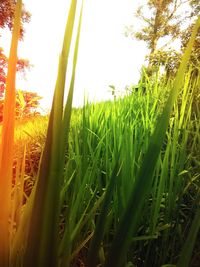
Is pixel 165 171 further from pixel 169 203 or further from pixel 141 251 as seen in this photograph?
pixel 141 251

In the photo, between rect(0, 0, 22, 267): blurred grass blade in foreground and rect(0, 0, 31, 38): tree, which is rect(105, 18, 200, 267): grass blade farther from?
rect(0, 0, 31, 38): tree

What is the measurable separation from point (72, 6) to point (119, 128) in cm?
77

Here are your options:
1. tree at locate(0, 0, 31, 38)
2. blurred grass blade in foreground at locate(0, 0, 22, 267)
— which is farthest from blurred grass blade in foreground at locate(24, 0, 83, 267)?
tree at locate(0, 0, 31, 38)

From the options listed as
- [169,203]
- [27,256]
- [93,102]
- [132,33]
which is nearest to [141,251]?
[169,203]

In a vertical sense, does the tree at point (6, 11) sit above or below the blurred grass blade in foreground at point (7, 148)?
above

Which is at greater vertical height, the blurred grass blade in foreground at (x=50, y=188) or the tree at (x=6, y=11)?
the tree at (x=6, y=11)

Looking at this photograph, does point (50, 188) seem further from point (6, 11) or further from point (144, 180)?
point (6, 11)

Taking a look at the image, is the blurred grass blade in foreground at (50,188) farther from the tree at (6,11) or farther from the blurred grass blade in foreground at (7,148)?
the tree at (6,11)

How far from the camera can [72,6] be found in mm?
335

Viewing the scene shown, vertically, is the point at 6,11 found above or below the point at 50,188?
above

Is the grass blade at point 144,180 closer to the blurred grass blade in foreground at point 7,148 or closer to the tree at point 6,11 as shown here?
the blurred grass blade in foreground at point 7,148

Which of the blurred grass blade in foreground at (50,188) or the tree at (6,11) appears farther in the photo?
the tree at (6,11)

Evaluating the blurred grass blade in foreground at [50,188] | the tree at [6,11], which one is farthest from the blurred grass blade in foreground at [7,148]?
the tree at [6,11]

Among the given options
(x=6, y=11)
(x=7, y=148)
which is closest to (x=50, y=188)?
(x=7, y=148)
